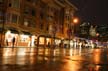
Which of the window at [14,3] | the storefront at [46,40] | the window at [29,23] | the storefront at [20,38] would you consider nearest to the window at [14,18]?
the window at [14,3]

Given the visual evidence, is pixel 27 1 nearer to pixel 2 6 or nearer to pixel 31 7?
pixel 31 7

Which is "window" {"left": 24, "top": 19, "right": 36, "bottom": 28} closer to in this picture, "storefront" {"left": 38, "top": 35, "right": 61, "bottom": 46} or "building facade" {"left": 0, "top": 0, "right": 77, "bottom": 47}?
"building facade" {"left": 0, "top": 0, "right": 77, "bottom": 47}

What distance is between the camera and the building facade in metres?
60.1

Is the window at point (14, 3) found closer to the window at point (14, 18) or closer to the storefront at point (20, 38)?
the window at point (14, 18)

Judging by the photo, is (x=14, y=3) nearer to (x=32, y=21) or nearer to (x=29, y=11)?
(x=29, y=11)

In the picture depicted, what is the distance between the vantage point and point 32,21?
243 ft

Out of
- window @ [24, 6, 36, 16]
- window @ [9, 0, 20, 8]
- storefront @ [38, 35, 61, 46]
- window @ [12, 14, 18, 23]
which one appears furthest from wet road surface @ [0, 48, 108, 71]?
storefront @ [38, 35, 61, 46]

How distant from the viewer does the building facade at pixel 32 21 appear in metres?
60.1

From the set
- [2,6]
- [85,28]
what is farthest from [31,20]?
[85,28]

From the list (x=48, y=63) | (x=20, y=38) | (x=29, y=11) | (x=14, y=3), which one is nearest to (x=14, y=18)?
(x=14, y=3)

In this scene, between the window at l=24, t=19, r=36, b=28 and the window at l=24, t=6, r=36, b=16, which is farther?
the window at l=24, t=6, r=36, b=16

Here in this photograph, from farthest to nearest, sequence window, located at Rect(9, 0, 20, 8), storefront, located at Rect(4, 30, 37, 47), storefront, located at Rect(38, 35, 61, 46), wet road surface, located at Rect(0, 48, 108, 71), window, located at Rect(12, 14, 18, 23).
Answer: storefront, located at Rect(38, 35, 61, 46)
window, located at Rect(12, 14, 18, 23)
window, located at Rect(9, 0, 20, 8)
storefront, located at Rect(4, 30, 37, 47)
wet road surface, located at Rect(0, 48, 108, 71)

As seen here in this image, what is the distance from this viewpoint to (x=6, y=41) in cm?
5788

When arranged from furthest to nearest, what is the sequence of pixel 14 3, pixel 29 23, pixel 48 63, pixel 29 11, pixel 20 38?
pixel 29 11, pixel 29 23, pixel 20 38, pixel 14 3, pixel 48 63
